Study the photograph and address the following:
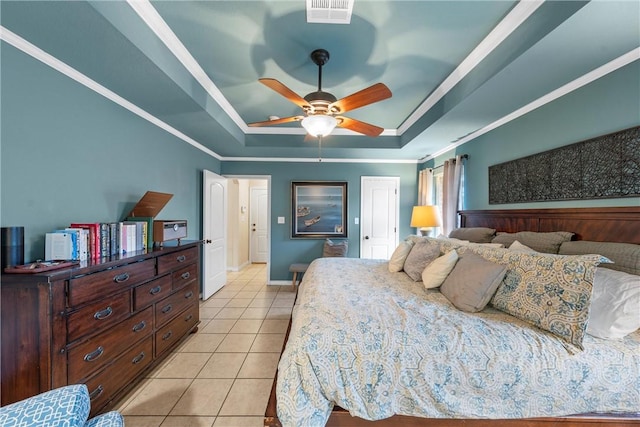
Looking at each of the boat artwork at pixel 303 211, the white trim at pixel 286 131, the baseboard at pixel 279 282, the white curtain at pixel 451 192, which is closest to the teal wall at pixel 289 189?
the baseboard at pixel 279 282

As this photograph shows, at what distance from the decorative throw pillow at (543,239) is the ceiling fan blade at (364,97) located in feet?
5.44

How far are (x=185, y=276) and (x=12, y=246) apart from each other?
4.17ft

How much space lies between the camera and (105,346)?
5.20ft

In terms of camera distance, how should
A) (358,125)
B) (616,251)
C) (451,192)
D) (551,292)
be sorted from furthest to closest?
(451,192) → (358,125) → (616,251) → (551,292)

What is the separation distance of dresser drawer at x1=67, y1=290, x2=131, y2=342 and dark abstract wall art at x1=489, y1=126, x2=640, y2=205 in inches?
136

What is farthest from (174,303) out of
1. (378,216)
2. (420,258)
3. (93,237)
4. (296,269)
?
(378,216)

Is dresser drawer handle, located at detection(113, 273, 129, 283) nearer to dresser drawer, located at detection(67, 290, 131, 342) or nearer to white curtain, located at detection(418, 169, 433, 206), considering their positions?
dresser drawer, located at detection(67, 290, 131, 342)

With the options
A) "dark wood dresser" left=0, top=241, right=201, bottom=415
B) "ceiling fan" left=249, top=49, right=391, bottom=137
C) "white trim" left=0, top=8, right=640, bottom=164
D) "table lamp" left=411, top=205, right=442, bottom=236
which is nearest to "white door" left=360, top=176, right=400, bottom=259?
"table lamp" left=411, top=205, right=442, bottom=236

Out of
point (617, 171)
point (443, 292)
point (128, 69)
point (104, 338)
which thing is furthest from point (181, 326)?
point (617, 171)

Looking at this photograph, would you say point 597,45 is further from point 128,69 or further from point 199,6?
point 128,69

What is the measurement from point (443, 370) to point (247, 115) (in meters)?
3.34

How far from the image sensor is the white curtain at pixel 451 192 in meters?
3.30

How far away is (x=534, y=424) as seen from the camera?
1204 mm

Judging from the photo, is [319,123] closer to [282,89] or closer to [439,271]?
[282,89]
